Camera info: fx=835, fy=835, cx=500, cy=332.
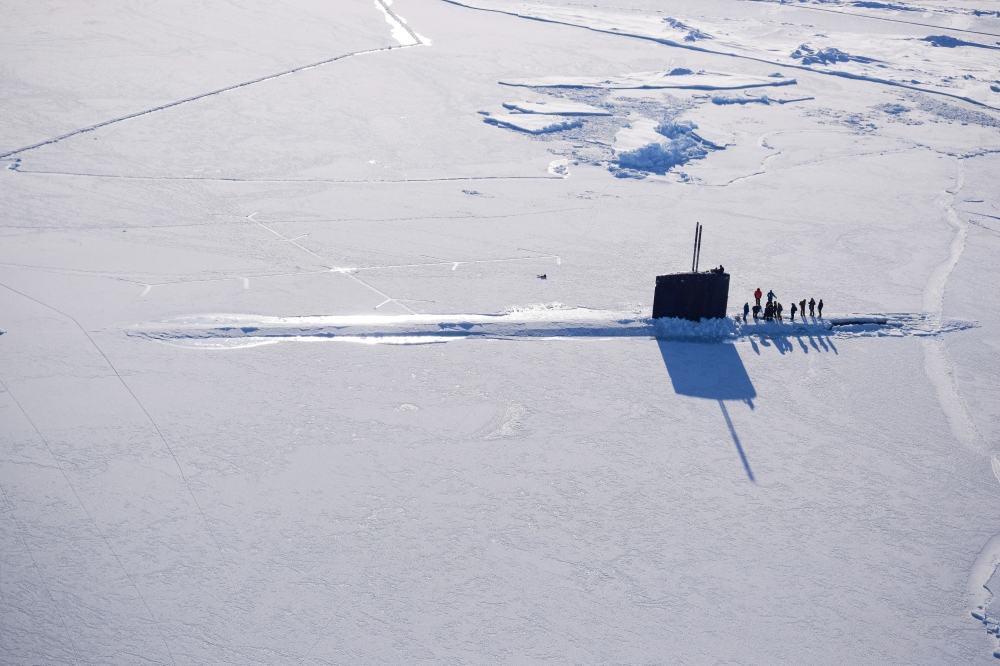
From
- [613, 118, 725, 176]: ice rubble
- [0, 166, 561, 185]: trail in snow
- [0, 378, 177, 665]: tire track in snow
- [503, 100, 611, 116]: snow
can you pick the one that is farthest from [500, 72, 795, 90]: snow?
[0, 378, 177, 665]: tire track in snow

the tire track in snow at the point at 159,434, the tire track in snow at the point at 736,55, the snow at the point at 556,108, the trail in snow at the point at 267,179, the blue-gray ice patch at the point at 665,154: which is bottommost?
the tire track in snow at the point at 159,434

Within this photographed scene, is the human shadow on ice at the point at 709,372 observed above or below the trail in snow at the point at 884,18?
below

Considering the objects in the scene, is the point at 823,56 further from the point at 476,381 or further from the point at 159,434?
the point at 159,434

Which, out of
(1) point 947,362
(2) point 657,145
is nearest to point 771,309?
(1) point 947,362

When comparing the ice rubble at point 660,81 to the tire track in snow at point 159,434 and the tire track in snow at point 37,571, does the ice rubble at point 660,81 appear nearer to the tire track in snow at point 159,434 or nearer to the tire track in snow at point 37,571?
the tire track in snow at point 159,434

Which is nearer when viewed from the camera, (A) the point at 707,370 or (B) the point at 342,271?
(A) the point at 707,370

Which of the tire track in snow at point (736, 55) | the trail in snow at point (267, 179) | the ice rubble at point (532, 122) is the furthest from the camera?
the tire track in snow at point (736, 55)

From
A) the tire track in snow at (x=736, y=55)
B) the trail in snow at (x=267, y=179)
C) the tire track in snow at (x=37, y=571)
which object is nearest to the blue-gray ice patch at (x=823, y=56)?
the tire track in snow at (x=736, y=55)
